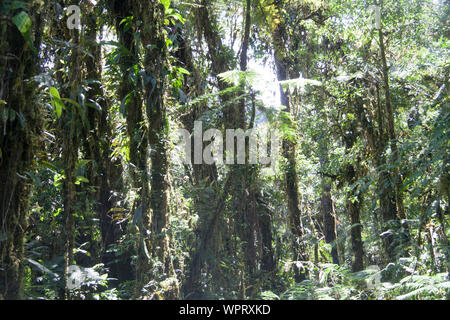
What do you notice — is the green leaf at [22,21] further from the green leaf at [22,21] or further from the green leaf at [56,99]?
the green leaf at [56,99]

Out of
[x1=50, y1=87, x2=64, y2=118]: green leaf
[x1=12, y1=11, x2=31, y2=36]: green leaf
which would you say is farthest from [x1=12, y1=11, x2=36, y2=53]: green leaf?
[x1=50, y1=87, x2=64, y2=118]: green leaf

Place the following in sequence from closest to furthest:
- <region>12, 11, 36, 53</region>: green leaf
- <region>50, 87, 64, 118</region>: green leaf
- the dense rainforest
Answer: <region>12, 11, 36, 53</region>: green leaf, <region>50, 87, 64, 118</region>: green leaf, the dense rainforest

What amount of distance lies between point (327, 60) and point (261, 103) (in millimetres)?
4158

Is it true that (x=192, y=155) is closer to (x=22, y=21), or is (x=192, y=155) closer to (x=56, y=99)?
(x=56, y=99)

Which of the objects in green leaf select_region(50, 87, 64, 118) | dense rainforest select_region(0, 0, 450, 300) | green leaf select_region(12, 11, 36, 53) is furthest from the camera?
dense rainforest select_region(0, 0, 450, 300)

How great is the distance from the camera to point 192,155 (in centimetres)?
775

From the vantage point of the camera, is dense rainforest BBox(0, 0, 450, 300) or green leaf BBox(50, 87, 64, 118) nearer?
green leaf BBox(50, 87, 64, 118)

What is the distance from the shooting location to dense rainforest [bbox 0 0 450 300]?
3.95 m

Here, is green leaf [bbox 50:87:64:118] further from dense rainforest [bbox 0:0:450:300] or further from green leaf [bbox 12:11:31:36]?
green leaf [bbox 12:11:31:36]

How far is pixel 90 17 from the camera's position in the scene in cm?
628

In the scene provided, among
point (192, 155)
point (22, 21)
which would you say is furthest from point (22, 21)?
point (192, 155)

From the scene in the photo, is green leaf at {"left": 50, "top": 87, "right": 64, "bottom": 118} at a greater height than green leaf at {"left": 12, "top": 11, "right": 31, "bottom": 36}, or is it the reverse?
green leaf at {"left": 12, "top": 11, "right": 31, "bottom": 36}

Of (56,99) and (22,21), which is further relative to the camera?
(56,99)
